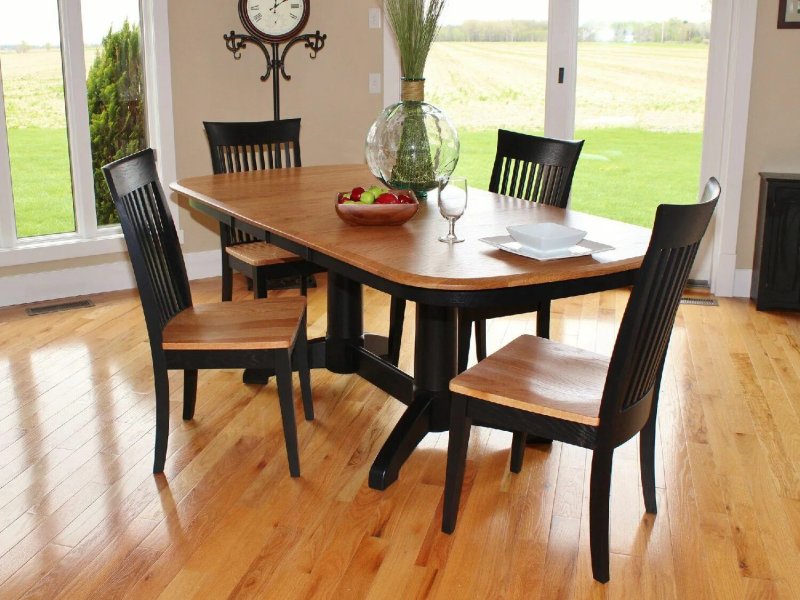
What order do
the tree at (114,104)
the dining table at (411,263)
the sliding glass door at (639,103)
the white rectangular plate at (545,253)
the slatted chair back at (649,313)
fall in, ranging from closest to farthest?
the slatted chair back at (649,313) < the dining table at (411,263) < the white rectangular plate at (545,253) < the tree at (114,104) < the sliding glass door at (639,103)

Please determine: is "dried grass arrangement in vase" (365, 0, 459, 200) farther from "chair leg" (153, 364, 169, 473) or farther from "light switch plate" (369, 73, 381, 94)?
"light switch plate" (369, 73, 381, 94)

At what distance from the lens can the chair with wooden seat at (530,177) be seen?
3.25 m

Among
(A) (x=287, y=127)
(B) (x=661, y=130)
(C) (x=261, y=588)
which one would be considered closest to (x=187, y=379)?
(C) (x=261, y=588)

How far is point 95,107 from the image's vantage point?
15.8 ft

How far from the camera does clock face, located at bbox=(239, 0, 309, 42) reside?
494cm

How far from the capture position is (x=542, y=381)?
96.2 inches

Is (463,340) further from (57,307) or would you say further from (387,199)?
(57,307)

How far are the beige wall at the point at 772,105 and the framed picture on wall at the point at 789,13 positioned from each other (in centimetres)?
2

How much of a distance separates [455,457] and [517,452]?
1.63 feet

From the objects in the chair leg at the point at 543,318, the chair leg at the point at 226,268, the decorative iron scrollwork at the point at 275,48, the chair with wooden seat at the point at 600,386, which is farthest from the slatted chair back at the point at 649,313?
the decorative iron scrollwork at the point at 275,48

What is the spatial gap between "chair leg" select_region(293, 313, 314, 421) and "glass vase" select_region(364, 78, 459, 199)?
60 centimetres

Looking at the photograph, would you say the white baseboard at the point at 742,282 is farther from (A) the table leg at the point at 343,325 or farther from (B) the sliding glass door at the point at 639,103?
(A) the table leg at the point at 343,325

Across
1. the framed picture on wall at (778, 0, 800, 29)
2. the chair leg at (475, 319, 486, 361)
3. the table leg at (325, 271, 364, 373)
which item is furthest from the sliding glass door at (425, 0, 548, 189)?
the table leg at (325, 271, 364, 373)

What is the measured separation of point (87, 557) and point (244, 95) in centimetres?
321
